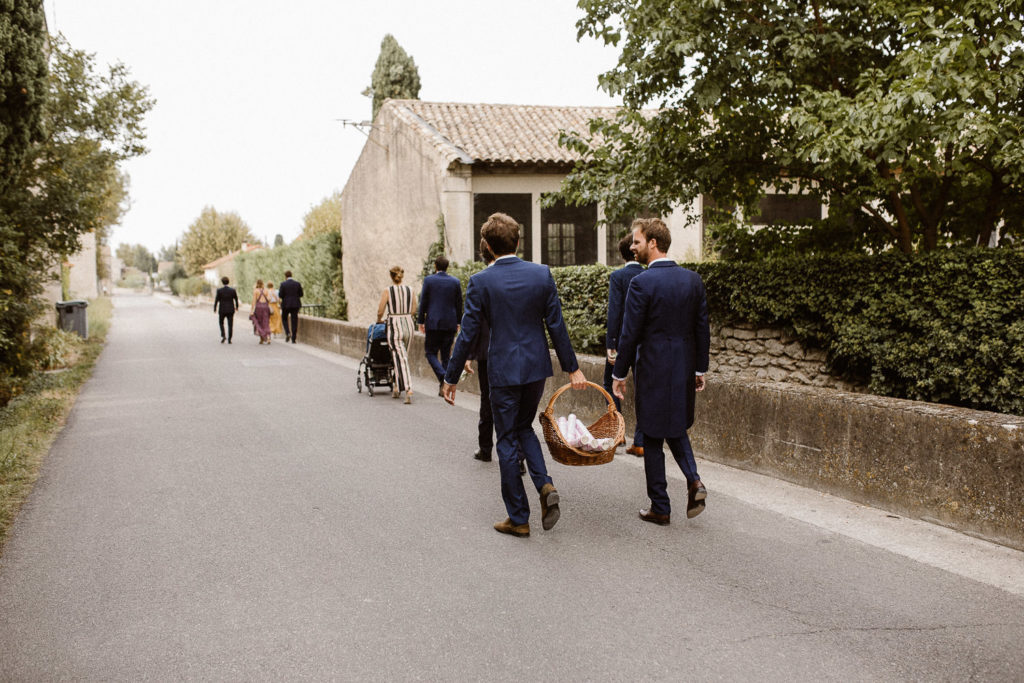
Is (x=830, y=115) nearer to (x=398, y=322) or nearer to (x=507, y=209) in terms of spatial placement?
(x=398, y=322)

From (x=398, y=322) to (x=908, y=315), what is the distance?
662cm

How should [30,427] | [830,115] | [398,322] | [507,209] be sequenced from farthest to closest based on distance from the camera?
[507,209] < [398,322] < [30,427] < [830,115]

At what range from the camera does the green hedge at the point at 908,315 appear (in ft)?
20.1

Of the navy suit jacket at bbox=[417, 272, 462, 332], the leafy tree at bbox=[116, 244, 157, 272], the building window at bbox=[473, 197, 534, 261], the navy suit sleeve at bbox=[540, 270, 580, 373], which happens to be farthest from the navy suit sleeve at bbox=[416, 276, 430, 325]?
the leafy tree at bbox=[116, 244, 157, 272]

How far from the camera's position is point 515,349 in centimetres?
497

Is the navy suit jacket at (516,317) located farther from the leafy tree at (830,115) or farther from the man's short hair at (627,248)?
the leafy tree at (830,115)

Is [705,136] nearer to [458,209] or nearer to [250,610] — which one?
[250,610]

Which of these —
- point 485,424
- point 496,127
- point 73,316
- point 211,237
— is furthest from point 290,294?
point 211,237

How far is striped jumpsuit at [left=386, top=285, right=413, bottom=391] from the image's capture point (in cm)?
1113

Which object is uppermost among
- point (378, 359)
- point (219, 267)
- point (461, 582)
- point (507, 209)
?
point (219, 267)

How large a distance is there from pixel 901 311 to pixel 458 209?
14.0 m

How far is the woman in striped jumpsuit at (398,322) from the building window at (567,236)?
10224 millimetres

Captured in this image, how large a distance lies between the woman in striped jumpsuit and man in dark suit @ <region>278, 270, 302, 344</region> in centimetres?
1121

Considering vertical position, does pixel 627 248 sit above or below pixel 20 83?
below
